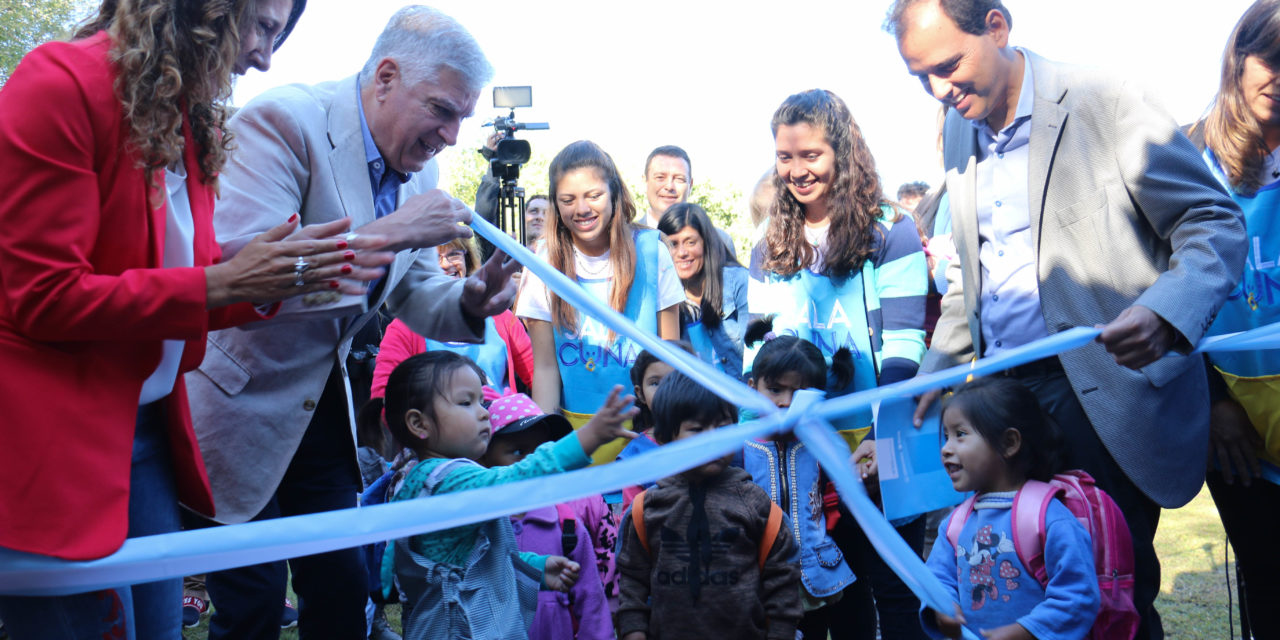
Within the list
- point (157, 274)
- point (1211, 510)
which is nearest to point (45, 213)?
point (157, 274)

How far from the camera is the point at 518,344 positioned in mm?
4746

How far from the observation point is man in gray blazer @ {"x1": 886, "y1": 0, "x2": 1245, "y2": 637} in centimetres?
239

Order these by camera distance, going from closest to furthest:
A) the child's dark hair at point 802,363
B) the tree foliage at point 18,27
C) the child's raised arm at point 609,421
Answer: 1. the child's raised arm at point 609,421
2. the child's dark hair at point 802,363
3. the tree foliage at point 18,27

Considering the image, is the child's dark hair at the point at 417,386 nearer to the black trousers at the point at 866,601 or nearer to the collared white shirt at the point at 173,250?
the collared white shirt at the point at 173,250

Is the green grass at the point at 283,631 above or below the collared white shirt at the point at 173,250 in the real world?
below

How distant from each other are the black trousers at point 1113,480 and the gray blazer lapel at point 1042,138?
0.42m

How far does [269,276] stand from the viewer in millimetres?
1727

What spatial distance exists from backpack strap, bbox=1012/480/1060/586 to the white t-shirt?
1.93m

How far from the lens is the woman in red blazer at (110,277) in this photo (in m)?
1.54

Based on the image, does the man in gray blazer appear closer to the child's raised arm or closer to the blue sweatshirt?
the blue sweatshirt

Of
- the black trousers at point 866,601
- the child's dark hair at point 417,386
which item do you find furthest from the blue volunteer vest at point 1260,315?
the child's dark hair at point 417,386

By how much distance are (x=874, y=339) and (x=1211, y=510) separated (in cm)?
413

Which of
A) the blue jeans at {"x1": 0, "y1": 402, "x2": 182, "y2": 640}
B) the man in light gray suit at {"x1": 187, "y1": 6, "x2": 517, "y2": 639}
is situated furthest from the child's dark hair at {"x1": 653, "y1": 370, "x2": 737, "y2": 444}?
the blue jeans at {"x1": 0, "y1": 402, "x2": 182, "y2": 640}

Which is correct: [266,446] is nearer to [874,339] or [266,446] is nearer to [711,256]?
[874,339]
